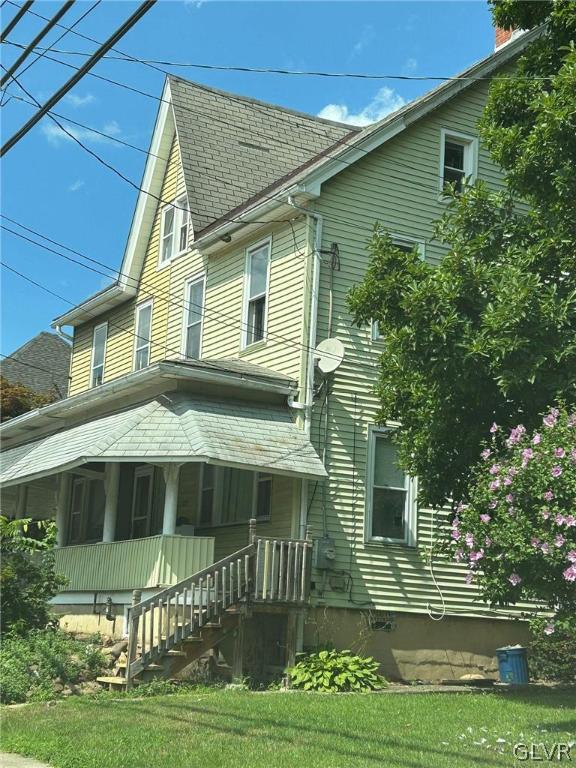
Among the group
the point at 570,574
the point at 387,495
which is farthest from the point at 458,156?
the point at 570,574

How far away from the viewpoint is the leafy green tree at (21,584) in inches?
626

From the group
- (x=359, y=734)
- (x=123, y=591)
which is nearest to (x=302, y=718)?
(x=359, y=734)

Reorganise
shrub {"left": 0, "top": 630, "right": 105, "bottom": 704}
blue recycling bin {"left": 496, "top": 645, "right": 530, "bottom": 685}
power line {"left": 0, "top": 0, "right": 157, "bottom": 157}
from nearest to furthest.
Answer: power line {"left": 0, "top": 0, "right": 157, "bottom": 157}
shrub {"left": 0, "top": 630, "right": 105, "bottom": 704}
blue recycling bin {"left": 496, "top": 645, "right": 530, "bottom": 685}

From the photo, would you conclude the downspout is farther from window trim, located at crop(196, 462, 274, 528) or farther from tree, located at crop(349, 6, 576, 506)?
tree, located at crop(349, 6, 576, 506)

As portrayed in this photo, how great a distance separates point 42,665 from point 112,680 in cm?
97

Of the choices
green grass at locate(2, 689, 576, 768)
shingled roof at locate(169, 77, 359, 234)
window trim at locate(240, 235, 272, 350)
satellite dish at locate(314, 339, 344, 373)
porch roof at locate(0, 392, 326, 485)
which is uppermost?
shingled roof at locate(169, 77, 359, 234)

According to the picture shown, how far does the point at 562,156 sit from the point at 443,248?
7.98 metres

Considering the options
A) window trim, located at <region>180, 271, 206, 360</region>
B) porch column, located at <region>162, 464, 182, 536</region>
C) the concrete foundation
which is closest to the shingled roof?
window trim, located at <region>180, 271, 206, 360</region>

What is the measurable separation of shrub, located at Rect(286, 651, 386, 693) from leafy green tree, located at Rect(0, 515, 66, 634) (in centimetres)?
392

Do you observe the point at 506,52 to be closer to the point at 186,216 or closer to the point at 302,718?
the point at 186,216

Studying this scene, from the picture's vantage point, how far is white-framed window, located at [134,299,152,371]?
25719mm

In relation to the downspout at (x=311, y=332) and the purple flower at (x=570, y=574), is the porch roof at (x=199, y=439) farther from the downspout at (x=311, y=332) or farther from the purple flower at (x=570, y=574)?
the purple flower at (x=570, y=574)

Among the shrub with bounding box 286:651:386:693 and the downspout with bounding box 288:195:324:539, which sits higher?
the downspout with bounding box 288:195:324:539

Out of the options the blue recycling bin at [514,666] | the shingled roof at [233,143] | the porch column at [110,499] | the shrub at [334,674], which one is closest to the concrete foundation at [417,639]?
the shrub at [334,674]
